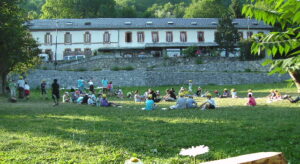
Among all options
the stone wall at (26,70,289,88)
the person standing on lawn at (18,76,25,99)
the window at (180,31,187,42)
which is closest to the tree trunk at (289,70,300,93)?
the person standing on lawn at (18,76,25,99)

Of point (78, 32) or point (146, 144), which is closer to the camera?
point (146, 144)

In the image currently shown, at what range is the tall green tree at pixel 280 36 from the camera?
404 centimetres

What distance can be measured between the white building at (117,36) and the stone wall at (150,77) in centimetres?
1400

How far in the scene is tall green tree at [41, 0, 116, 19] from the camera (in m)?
76.3

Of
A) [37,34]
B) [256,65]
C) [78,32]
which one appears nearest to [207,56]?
[256,65]

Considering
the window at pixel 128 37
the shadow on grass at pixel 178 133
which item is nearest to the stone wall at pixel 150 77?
the window at pixel 128 37

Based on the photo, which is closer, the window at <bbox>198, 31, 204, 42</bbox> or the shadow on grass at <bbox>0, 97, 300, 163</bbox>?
the shadow on grass at <bbox>0, 97, 300, 163</bbox>

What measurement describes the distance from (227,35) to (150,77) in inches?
679

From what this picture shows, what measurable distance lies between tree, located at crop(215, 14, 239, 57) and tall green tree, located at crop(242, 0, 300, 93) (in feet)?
156

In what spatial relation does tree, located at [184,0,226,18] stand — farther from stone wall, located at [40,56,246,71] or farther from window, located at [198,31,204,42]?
stone wall, located at [40,56,246,71]

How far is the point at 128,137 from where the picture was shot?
880 cm

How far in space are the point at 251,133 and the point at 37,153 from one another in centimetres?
555

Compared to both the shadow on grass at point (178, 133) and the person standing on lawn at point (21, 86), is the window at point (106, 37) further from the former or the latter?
the shadow on grass at point (178, 133)

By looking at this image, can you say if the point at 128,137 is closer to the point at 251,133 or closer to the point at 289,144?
the point at 251,133
